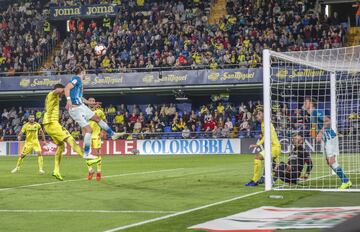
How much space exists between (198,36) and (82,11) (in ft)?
34.9

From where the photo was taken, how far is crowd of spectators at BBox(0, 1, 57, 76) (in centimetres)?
4653

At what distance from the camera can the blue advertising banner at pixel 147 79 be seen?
131 ft

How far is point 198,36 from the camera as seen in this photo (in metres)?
42.5

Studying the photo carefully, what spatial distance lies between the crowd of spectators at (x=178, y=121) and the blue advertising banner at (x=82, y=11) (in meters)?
7.64

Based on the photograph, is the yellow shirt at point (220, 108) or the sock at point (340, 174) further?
the yellow shirt at point (220, 108)

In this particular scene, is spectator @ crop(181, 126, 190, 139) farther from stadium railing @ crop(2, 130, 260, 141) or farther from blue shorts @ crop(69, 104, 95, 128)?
blue shorts @ crop(69, 104, 95, 128)

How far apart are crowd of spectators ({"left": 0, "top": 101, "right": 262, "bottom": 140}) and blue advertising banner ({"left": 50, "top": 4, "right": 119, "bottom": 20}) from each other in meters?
7.64

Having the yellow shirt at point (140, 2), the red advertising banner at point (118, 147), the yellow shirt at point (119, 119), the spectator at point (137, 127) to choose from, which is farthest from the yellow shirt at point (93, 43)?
the red advertising banner at point (118, 147)

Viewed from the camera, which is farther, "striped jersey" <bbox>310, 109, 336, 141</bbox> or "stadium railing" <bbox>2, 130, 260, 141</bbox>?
"stadium railing" <bbox>2, 130, 260, 141</bbox>

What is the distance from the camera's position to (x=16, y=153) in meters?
41.8

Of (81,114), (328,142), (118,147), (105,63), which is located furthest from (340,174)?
(105,63)

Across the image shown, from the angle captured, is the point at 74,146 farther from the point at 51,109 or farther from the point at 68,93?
the point at 68,93

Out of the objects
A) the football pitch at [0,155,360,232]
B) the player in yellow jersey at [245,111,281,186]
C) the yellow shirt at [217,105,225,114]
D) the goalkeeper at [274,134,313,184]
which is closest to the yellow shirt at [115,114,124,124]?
the yellow shirt at [217,105,225,114]

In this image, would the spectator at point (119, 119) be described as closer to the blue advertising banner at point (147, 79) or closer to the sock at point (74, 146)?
the blue advertising banner at point (147, 79)
